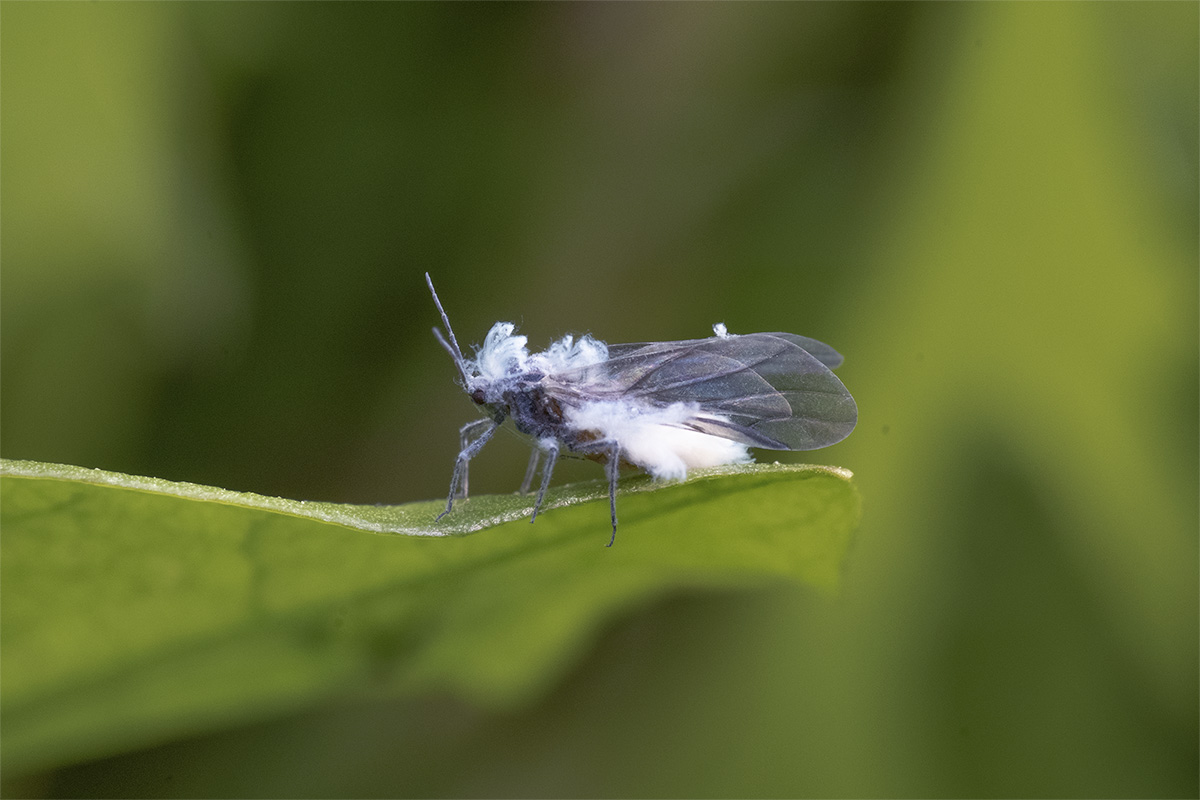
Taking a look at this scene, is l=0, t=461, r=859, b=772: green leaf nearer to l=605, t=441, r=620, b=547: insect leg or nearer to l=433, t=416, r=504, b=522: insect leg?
l=605, t=441, r=620, b=547: insect leg

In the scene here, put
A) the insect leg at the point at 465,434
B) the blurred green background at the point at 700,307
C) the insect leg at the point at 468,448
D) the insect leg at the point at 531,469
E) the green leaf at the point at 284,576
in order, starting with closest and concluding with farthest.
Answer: the green leaf at the point at 284,576, the insect leg at the point at 468,448, the blurred green background at the point at 700,307, the insect leg at the point at 465,434, the insect leg at the point at 531,469

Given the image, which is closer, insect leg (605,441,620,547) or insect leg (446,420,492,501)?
insect leg (605,441,620,547)

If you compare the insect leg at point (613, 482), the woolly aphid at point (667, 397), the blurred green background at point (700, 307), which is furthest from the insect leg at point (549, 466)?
the blurred green background at point (700, 307)

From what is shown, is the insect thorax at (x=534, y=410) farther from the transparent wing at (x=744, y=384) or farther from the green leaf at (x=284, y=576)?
the green leaf at (x=284, y=576)

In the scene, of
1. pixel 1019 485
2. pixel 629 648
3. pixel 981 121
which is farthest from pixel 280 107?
pixel 1019 485

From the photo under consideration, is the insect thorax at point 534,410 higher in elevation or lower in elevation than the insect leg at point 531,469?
higher

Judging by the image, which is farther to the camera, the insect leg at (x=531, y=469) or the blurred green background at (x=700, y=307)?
the insect leg at (x=531, y=469)

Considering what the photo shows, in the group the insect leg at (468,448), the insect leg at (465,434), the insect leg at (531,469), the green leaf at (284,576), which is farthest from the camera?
the insect leg at (531,469)

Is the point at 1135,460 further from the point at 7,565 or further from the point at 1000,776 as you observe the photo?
the point at 7,565

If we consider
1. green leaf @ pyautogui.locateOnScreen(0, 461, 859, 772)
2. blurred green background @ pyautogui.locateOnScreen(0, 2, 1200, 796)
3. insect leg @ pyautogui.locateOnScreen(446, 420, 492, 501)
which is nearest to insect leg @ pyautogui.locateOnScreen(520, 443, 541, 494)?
insect leg @ pyautogui.locateOnScreen(446, 420, 492, 501)
